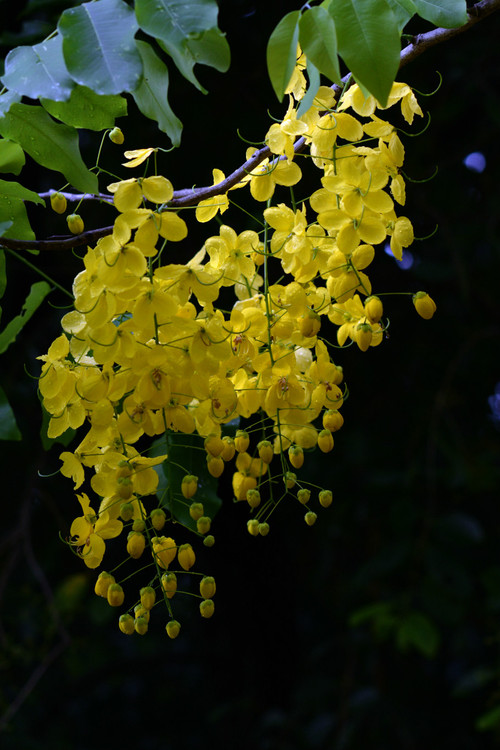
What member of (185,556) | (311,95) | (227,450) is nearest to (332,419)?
(227,450)

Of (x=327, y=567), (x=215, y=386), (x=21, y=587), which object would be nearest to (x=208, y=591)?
(x=215, y=386)

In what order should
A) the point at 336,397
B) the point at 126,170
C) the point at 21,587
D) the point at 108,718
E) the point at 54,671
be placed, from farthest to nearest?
the point at 108,718
the point at 54,671
the point at 21,587
the point at 126,170
the point at 336,397

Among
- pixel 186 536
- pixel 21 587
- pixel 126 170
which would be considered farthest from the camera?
pixel 21 587

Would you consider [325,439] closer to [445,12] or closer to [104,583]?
[104,583]

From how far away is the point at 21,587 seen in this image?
3.69 m

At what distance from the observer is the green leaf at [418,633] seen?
241cm

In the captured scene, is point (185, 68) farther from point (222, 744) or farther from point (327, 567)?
point (222, 744)

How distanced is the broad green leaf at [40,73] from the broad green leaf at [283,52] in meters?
0.22

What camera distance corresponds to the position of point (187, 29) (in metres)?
0.81

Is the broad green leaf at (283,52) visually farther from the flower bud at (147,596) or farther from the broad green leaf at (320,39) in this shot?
the flower bud at (147,596)

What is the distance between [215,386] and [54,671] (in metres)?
3.91

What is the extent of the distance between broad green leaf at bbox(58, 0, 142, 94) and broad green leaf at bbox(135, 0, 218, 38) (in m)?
0.03

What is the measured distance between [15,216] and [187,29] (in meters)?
0.39

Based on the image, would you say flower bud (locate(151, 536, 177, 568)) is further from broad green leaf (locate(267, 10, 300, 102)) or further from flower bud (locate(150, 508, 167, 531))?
broad green leaf (locate(267, 10, 300, 102))
